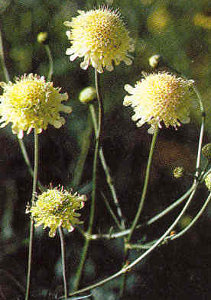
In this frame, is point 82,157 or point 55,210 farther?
point 82,157

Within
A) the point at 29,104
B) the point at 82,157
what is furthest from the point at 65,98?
the point at 82,157

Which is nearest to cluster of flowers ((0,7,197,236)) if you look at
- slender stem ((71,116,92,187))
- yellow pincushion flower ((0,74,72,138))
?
yellow pincushion flower ((0,74,72,138))

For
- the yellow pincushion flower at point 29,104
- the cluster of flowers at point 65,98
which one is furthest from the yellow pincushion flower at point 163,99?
the yellow pincushion flower at point 29,104

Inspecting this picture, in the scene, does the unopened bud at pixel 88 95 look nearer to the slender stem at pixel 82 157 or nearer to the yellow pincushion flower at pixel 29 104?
the yellow pincushion flower at pixel 29 104

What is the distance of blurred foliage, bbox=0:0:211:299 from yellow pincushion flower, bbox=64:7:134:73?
157mm

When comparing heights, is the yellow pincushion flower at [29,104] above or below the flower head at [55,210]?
above

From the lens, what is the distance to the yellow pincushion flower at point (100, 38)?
0.50 meters

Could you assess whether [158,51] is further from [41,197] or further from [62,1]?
[41,197]

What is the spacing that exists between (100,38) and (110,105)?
0.25 meters

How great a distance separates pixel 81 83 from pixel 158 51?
0.15 m

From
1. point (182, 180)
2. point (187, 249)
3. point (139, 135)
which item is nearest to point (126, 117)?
point (139, 135)

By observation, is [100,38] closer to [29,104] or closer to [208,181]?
[29,104]

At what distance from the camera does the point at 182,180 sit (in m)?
0.71

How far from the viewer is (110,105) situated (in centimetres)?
74
